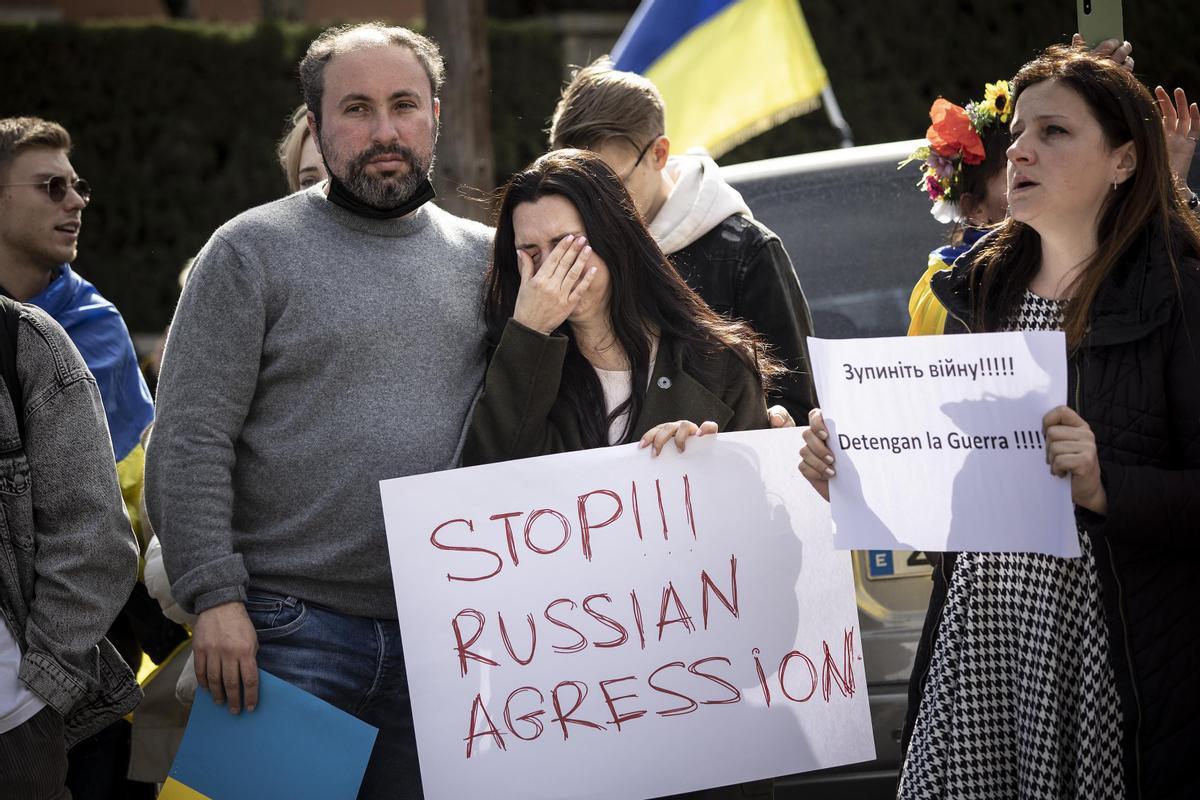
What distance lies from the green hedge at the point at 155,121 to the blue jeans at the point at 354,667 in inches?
335

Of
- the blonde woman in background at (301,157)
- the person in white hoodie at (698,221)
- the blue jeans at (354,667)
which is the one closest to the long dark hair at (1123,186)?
the person in white hoodie at (698,221)

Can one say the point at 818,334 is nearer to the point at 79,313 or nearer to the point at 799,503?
the point at 799,503

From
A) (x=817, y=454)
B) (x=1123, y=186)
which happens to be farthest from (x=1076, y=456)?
(x=1123, y=186)

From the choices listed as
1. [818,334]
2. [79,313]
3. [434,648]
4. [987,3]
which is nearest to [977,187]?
Result: [818,334]

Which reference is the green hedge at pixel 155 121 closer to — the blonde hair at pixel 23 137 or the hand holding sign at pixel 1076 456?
the blonde hair at pixel 23 137

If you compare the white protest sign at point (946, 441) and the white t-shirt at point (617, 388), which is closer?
the white protest sign at point (946, 441)

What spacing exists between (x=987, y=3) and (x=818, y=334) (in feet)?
27.6

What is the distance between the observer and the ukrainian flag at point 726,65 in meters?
6.84

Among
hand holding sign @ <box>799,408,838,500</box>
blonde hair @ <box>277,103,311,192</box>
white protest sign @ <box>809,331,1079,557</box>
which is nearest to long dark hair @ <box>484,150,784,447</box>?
hand holding sign @ <box>799,408,838,500</box>

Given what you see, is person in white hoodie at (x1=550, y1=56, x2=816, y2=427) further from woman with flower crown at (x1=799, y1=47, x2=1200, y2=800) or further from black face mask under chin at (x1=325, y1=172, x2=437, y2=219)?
woman with flower crown at (x1=799, y1=47, x2=1200, y2=800)

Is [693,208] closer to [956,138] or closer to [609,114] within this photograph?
[609,114]

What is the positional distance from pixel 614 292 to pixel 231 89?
9.01 m

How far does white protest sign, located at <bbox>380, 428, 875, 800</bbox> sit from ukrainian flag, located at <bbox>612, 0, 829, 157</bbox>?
162 inches

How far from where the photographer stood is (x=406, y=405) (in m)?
3.02
